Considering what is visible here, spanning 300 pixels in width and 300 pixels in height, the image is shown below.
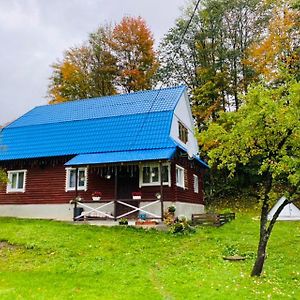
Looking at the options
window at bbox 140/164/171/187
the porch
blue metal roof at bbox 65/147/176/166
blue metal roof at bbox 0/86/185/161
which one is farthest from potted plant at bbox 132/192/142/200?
blue metal roof at bbox 0/86/185/161

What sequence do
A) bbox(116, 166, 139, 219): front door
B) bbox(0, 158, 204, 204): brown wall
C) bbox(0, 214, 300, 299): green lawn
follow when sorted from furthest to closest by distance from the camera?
bbox(0, 158, 204, 204): brown wall, bbox(116, 166, 139, 219): front door, bbox(0, 214, 300, 299): green lawn

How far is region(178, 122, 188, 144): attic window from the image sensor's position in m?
22.1

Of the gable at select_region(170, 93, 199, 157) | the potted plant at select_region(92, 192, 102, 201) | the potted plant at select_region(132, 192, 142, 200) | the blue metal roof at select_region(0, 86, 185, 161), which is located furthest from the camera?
the gable at select_region(170, 93, 199, 157)

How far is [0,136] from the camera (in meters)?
23.3

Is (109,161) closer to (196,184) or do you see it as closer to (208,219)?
(208,219)

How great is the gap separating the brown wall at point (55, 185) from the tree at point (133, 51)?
53.4ft

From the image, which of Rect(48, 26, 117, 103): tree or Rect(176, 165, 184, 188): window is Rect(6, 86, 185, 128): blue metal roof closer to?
Rect(176, 165, 184, 188): window

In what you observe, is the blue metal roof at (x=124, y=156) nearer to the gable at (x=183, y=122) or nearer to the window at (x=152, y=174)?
the window at (x=152, y=174)

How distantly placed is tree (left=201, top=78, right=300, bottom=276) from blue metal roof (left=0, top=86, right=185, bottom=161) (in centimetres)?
786

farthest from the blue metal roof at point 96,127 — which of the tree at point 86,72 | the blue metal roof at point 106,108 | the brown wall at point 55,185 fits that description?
the tree at point 86,72

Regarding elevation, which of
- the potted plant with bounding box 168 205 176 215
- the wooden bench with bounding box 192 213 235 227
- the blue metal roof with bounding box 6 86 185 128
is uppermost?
the blue metal roof with bounding box 6 86 185 128

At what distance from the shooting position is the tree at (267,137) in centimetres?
977

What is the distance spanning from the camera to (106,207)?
19.6 m

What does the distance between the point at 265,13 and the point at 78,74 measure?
1905 cm
